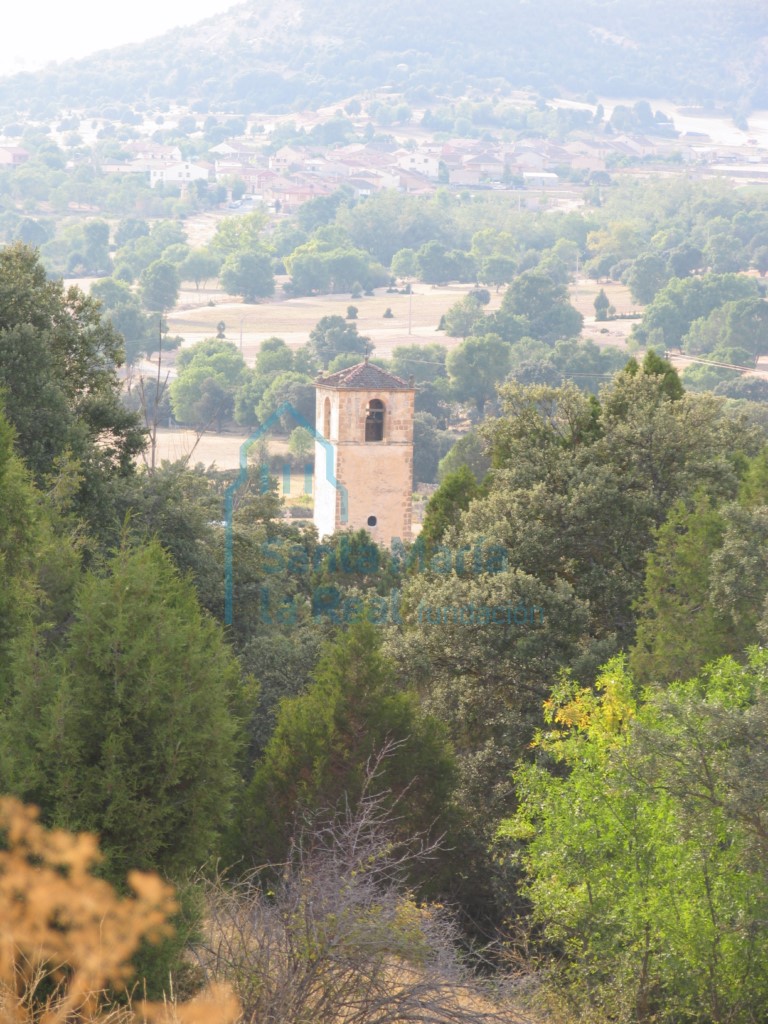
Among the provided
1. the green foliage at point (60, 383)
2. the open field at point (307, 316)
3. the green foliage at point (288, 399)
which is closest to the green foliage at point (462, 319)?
the open field at point (307, 316)

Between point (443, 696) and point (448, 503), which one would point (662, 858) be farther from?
point (448, 503)

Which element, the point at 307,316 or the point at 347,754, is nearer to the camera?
the point at 347,754

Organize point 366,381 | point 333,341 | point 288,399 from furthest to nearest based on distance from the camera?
point 333,341 < point 288,399 < point 366,381

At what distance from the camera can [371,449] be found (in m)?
36.1

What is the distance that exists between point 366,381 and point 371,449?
1592 mm

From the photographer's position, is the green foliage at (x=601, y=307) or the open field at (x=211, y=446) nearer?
the open field at (x=211, y=446)

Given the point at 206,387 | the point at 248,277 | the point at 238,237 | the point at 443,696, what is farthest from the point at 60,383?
the point at 238,237

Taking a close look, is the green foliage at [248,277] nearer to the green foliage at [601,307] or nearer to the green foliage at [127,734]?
the green foliage at [601,307]

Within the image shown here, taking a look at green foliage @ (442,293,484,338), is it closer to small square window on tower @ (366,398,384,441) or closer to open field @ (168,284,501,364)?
open field @ (168,284,501,364)

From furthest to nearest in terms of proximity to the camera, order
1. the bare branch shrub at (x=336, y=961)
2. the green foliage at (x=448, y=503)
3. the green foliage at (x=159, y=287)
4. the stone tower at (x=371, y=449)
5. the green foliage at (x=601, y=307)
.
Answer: the green foliage at (x=601, y=307) < the green foliage at (x=159, y=287) < the stone tower at (x=371, y=449) < the green foliage at (x=448, y=503) < the bare branch shrub at (x=336, y=961)

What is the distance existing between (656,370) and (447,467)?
1454 inches

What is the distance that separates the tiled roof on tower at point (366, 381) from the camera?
35812mm

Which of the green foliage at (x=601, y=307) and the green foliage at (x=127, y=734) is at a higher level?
the green foliage at (x=127, y=734)

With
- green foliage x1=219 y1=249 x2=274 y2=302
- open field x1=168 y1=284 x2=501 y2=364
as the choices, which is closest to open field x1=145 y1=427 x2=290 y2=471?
open field x1=168 y1=284 x2=501 y2=364
